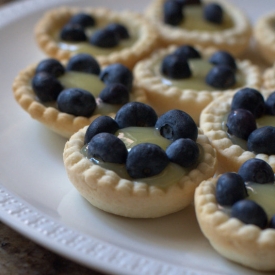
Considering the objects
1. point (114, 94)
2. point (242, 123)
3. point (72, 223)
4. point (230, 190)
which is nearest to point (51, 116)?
point (114, 94)

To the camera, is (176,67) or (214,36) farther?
(214,36)

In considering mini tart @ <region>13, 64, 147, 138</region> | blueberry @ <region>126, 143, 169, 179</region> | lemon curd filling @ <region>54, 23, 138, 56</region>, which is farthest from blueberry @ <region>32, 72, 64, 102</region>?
blueberry @ <region>126, 143, 169, 179</region>

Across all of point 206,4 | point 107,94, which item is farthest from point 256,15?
point 107,94

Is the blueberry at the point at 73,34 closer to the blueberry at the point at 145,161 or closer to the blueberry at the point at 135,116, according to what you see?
the blueberry at the point at 135,116

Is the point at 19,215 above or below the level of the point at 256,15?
above

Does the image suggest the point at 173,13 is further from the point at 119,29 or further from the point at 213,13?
the point at 119,29

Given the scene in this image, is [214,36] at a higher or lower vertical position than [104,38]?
lower

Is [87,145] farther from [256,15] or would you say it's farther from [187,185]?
[256,15]
